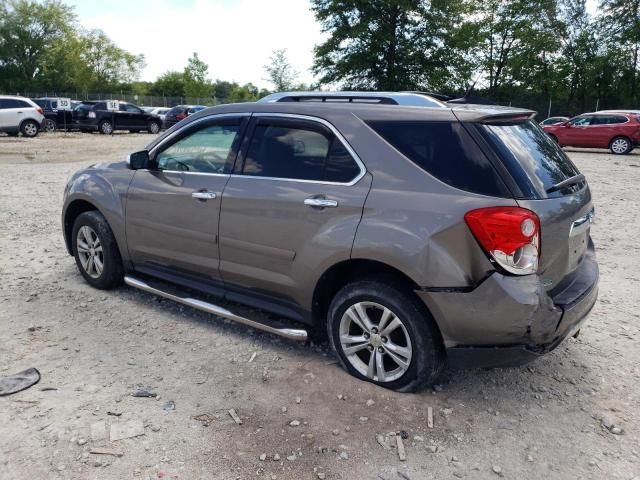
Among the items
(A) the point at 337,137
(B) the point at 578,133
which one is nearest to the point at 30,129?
(B) the point at 578,133

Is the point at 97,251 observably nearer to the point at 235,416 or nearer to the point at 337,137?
the point at 235,416

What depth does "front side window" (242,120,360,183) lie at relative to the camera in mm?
3172

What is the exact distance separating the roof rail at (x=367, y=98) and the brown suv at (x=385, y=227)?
0.03 meters

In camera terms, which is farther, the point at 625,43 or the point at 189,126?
the point at 625,43

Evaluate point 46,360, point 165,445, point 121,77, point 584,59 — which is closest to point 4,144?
point 46,360

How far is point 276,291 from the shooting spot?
136 inches

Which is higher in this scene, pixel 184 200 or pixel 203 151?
pixel 203 151

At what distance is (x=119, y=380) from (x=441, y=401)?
1966mm

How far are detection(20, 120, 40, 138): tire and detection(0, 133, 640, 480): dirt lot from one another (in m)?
20.4

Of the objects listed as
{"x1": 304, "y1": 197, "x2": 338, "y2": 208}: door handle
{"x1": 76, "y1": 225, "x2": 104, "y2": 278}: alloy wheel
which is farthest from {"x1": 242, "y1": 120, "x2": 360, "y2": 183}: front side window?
{"x1": 76, "y1": 225, "x2": 104, "y2": 278}: alloy wheel

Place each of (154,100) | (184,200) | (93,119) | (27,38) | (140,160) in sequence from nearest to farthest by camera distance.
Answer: (184,200) < (140,160) < (93,119) < (154,100) < (27,38)

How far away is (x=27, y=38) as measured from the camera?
6425 cm

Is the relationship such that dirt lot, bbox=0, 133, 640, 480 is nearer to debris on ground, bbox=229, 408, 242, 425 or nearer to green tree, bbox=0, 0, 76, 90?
debris on ground, bbox=229, 408, 242, 425

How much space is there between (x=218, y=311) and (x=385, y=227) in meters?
1.44
